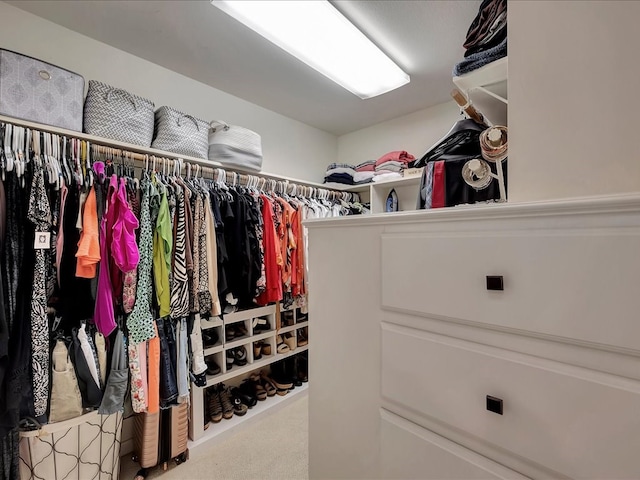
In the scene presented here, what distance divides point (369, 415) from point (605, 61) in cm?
102

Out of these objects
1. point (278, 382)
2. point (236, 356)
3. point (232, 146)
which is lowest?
point (278, 382)

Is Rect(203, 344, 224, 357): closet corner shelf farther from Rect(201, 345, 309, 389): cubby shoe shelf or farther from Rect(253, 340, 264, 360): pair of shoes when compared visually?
Rect(253, 340, 264, 360): pair of shoes

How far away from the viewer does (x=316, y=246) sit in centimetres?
98

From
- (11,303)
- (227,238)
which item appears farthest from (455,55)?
(11,303)

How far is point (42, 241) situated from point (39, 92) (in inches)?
27.3

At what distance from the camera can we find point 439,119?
244cm

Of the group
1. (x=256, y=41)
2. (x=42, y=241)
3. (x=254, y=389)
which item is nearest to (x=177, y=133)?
(x=256, y=41)

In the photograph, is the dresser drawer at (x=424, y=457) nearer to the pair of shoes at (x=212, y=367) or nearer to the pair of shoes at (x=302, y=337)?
the pair of shoes at (x=212, y=367)

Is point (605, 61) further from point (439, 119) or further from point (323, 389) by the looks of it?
point (439, 119)

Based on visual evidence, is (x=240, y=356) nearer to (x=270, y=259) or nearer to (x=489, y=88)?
(x=270, y=259)

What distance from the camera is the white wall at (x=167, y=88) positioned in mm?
1421

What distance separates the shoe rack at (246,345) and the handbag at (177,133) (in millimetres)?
1086

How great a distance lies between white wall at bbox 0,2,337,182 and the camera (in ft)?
4.66

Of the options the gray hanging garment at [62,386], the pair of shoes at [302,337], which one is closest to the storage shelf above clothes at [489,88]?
the gray hanging garment at [62,386]
